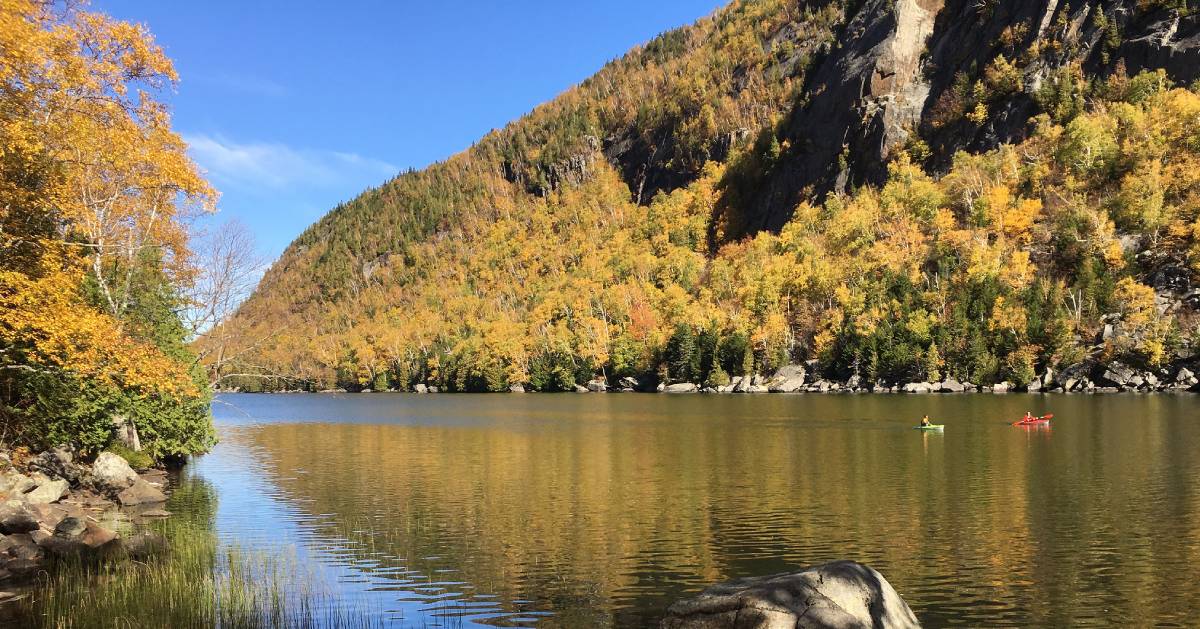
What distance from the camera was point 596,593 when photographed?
16891 millimetres

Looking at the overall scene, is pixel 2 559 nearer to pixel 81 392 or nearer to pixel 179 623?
pixel 179 623

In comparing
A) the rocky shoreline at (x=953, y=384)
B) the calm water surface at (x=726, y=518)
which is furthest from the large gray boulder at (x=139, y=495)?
the rocky shoreline at (x=953, y=384)

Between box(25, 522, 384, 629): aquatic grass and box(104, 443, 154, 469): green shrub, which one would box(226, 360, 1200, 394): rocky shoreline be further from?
box(25, 522, 384, 629): aquatic grass

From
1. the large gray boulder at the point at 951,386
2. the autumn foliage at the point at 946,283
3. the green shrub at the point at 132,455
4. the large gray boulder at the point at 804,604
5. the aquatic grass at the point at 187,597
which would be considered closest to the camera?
the large gray boulder at the point at 804,604

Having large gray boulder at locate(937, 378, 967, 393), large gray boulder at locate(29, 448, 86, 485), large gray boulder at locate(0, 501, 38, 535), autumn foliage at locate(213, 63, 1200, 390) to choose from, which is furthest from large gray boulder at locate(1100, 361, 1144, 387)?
large gray boulder at locate(0, 501, 38, 535)

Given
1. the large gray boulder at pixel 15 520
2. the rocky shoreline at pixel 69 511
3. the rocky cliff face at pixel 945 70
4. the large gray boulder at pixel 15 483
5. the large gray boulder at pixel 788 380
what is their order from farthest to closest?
the rocky cliff face at pixel 945 70 → the large gray boulder at pixel 788 380 → the large gray boulder at pixel 15 483 → the large gray boulder at pixel 15 520 → the rocky shoreline at pixel 69 511

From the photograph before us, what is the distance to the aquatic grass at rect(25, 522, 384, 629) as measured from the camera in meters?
14.7

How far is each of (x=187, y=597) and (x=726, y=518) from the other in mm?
15227

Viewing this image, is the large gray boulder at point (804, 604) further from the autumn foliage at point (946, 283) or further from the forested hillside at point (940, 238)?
the autumn foliage at point (946, 283)

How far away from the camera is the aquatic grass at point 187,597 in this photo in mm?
14719

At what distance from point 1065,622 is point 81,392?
31.6 meters

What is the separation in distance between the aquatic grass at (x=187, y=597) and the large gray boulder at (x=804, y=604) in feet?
22.1

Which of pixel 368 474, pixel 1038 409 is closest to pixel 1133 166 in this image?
pixel 1038 409

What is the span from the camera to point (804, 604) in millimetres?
11312
